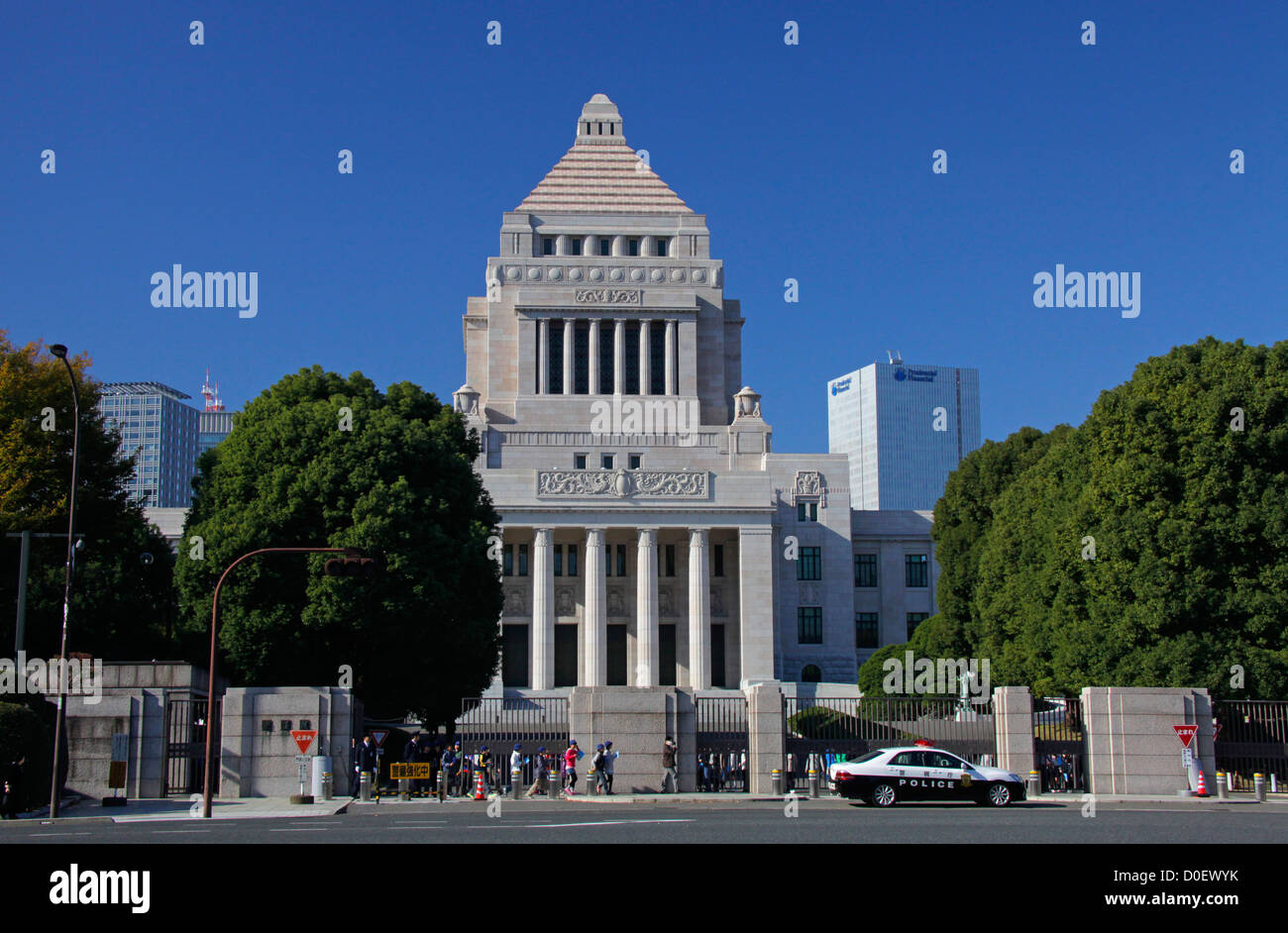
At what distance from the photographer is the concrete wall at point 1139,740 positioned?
116 ft

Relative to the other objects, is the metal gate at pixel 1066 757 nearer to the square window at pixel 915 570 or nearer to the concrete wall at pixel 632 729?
the concrete wall at pixel 632 729

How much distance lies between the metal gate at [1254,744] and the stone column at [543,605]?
136 ft

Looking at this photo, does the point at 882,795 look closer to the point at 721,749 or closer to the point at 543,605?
the point at 721,749

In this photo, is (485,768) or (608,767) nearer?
(608,767)

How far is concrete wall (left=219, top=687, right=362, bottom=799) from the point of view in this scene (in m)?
34.2

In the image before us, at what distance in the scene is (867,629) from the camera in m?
84.7

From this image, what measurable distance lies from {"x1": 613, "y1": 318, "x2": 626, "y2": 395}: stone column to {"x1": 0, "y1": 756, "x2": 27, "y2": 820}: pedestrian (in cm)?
6484

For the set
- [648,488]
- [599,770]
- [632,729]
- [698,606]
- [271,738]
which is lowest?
[599,770]

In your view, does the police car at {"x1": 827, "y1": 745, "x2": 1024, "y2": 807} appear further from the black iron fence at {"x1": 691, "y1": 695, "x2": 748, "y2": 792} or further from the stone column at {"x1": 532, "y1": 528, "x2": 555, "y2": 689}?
the stone column at {"x1": 532, "y1": 528, "x2": 555, "y2": 689}

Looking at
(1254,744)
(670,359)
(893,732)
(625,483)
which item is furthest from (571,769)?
(670,359)

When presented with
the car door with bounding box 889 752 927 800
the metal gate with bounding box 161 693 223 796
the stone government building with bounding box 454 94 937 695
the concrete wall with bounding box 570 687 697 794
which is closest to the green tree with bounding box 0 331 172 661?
the metal gate with bounding box 161 693 223 796

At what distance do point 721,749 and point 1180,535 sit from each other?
16629 mm
